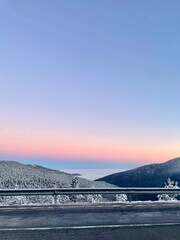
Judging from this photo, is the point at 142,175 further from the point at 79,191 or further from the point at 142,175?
the point at 79,191

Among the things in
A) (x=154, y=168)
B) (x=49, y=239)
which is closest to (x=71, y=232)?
(x=49, y=239)

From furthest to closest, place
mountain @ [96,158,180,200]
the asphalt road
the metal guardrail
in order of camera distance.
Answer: mountain @ [96,158,180,200] → the metal guardrail → the asphalt road

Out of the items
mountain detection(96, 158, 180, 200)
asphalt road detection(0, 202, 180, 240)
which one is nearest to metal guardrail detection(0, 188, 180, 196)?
asphalt road detection(0, 202, 180, 240)

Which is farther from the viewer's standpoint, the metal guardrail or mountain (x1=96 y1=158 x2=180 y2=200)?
mountain (x1=96 y1=158 x2=180 y2=200)

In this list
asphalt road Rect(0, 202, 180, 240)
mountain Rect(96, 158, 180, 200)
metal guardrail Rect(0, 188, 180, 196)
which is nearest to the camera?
asphalt road Rect(0, 202, 180, 240)

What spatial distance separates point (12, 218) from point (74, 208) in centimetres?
280

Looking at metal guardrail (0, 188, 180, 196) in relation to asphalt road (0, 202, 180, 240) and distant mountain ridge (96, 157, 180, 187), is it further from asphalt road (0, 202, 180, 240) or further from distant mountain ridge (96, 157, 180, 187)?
distant mountain ridge (96, 157, 180, 187)

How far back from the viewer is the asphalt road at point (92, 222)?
8.74 m

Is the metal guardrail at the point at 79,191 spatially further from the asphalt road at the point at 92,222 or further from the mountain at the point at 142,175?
the mountain at the point at 142,175

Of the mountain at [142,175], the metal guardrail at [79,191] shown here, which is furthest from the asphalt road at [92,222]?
the mountain at [142,175]

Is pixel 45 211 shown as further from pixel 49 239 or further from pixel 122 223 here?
pixel 49 239

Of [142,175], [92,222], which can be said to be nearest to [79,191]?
[92,222]

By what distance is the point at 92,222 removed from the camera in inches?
404

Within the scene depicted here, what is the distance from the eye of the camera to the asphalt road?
8.74m
